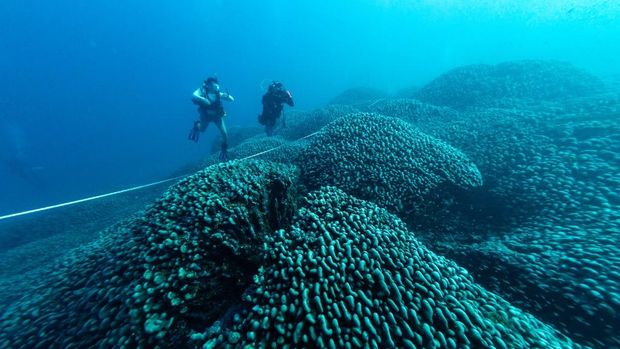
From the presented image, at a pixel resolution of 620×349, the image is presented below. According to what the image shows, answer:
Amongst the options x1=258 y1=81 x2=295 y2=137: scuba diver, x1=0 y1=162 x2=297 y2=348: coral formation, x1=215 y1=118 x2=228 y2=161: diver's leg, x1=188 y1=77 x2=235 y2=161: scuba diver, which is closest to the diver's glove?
x1=188 y1=77 x2=235 y2=161: scuba diver

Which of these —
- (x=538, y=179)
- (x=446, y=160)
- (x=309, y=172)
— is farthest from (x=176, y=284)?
(x=538, y=179)

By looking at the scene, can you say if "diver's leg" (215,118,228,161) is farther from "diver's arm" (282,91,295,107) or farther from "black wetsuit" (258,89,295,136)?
"diver's arm" (282,91,295,107)

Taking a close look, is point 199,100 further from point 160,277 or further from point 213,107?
point 160,277

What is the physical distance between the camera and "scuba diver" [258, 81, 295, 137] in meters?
11.3

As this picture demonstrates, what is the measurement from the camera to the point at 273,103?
11898 millimetres

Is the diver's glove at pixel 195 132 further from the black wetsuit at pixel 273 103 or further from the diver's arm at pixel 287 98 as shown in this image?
the diver's arm at pixel 287 98

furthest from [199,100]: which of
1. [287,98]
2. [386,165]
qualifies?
[386,165]

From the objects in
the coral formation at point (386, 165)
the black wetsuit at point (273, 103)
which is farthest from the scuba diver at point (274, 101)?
the coral formation at point (386, 165)

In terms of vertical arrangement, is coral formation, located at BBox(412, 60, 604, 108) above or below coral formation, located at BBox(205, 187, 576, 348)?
above

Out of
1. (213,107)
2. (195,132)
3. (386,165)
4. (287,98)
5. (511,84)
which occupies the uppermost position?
(213,107)

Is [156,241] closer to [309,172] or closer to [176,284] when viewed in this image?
[176,284]

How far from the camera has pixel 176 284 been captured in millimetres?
3166

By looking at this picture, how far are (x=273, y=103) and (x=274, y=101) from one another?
129 millimetres

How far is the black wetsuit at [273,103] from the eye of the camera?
444 inches
